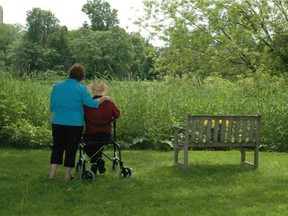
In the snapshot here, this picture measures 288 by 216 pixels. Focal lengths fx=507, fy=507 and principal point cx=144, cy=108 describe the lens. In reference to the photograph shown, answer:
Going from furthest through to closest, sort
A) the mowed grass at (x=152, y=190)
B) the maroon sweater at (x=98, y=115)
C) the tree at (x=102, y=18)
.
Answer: the tree at (x=102, y=18)
the maroon sweater at (x=98, y=115)
the mowed grass at (x=152, y=190)

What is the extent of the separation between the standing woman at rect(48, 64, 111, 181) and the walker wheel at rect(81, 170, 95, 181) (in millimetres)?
192

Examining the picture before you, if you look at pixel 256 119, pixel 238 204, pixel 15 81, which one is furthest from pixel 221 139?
pixel 15 81

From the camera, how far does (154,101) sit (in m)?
12.2

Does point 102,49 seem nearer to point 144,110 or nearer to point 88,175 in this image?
point 144,110

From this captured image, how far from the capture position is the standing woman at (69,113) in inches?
271

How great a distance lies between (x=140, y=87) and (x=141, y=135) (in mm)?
1877

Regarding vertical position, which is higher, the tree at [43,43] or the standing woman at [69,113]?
the tree at [43,43]

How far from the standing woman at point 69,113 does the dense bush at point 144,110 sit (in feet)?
12.5

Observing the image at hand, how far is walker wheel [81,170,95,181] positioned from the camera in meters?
6.97

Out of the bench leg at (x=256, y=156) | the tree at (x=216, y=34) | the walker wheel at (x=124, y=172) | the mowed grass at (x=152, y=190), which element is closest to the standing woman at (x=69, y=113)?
the mowed grass at (x=152, y=190)

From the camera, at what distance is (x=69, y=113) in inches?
271

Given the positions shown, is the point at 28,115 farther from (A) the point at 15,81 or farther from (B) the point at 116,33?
(B) the point at 116,33

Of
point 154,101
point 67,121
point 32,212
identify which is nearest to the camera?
point 32,212

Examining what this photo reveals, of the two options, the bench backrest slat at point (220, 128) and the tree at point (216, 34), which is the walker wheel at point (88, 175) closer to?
the bench backrest slat at point (220, 128)
